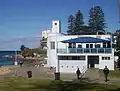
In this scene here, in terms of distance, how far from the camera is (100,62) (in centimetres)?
4666

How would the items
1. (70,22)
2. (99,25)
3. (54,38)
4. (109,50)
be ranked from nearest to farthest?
(109,50)
(54,38)
(99,25)
(70,22)

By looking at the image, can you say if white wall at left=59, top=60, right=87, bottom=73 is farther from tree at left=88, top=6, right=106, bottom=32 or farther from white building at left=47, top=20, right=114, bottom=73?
tree at left=88, top=6, right=106, bottom=32

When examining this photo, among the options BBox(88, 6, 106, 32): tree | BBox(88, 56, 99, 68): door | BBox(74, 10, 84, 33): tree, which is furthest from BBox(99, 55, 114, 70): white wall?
BBox(74, 10, 84, 33): tree

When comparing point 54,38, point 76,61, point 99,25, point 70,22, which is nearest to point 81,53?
point 76,61

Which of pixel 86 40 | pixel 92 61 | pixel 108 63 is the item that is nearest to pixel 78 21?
pixel 86 40

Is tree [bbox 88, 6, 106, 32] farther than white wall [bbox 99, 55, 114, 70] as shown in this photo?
Yes

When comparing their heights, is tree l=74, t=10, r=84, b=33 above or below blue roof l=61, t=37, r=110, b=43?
above

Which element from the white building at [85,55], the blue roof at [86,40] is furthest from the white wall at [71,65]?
the blue roof at [86,40]

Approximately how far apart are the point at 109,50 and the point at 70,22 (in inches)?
2638

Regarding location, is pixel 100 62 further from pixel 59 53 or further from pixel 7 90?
pixel 7 90

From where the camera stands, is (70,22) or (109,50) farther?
(70,22)

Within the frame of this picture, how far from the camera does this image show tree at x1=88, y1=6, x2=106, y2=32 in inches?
3971

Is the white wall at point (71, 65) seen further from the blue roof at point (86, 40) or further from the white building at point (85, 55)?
the blue roof at point (86, 40)

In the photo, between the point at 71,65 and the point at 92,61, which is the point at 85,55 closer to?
the point at 92,61
